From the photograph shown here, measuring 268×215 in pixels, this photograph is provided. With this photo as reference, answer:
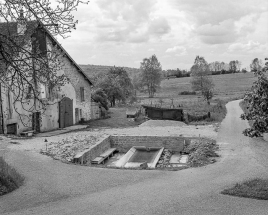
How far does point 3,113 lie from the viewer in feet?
75.6

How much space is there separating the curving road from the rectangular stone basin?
5005 millimetres

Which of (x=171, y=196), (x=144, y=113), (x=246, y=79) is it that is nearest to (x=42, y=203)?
(x=171, y=196)

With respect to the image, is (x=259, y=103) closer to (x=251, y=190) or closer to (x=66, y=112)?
(x=251, y=190)

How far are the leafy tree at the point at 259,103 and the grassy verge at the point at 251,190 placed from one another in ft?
5.72

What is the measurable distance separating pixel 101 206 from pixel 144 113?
28219 mm

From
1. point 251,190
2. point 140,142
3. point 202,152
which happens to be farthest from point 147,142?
point 251,190

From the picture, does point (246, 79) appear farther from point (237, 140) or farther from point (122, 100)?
point (237, 140)

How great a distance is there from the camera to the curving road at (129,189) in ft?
30.8

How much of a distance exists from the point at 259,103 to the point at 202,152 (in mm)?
Answer: 7714

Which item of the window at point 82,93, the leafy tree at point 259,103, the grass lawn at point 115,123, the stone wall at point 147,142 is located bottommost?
the stone wall at point 147,142

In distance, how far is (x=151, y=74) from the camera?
8738cm

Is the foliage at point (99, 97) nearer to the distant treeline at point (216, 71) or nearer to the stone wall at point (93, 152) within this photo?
the stone wall at point (93, 152)

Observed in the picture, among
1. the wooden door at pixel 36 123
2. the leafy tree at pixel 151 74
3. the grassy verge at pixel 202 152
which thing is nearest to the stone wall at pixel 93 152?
the grassy verge at pixel 202 152

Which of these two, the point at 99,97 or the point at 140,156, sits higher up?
the point at 99,97
